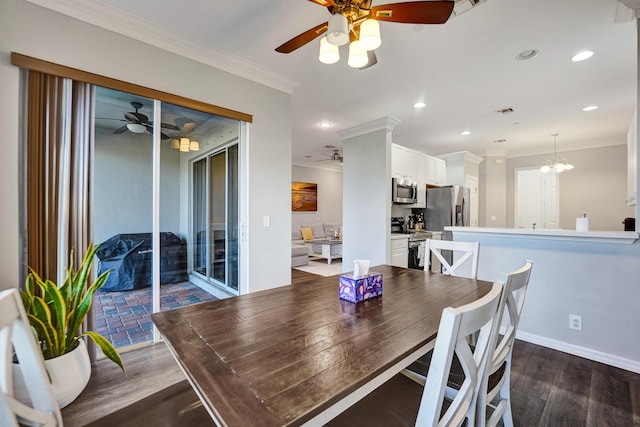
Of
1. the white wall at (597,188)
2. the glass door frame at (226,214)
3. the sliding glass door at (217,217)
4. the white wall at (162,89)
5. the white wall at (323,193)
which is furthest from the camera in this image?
the white wall at (323,193)

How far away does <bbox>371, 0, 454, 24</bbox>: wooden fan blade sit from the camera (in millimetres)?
1414

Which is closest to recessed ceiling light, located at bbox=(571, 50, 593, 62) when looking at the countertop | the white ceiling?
the white ceiling

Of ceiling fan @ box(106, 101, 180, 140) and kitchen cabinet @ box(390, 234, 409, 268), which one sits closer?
ceiling fan @ box(106, 101, 180, 140)

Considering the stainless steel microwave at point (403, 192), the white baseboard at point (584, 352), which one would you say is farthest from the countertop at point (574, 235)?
the stainless steel microwave at point (403, 192)

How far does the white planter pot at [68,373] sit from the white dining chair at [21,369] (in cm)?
99

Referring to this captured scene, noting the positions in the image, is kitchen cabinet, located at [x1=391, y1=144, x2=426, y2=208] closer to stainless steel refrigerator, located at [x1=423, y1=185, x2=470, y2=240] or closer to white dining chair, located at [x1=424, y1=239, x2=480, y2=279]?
stainless steel refrigerator, located at [x1=423, y1=185, x2=470, y2=240]

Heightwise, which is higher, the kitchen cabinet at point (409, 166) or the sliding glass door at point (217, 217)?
the kitchen cabinet at point (409, 166)

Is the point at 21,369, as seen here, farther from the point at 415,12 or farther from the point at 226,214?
the point at 226,214

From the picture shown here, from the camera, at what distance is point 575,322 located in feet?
7.66

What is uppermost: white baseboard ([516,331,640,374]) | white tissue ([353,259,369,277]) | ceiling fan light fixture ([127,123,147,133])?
ceiling fan light fixture ([127,123,147,133])

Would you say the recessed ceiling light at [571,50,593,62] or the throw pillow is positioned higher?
the recessed ceiling light at [571,50,593,62]

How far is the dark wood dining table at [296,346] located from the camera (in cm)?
67

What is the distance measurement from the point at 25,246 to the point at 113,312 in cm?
88

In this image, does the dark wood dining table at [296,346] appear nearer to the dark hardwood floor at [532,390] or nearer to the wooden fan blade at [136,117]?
the dark hardwood floor at [532,390]
